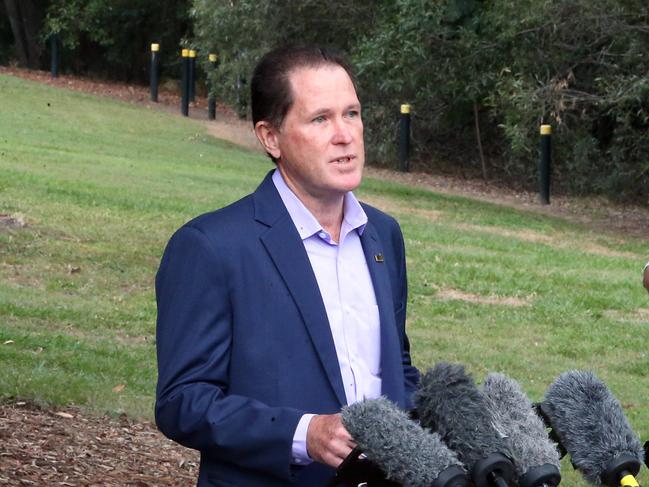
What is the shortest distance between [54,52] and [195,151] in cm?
1268

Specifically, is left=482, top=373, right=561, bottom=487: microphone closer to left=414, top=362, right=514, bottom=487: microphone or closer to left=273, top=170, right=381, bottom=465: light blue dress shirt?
left=414, top=362, right=514, bottom=487: microphone

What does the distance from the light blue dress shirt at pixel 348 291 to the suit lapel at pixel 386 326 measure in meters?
0.01

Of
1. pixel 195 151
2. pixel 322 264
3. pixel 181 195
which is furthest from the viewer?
pixel 195 151

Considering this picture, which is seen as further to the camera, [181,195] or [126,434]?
[181,195]

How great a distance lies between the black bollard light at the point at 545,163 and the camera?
68.9ft

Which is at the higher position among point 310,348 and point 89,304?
point 310,348

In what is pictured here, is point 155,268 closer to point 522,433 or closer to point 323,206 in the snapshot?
point 323,206

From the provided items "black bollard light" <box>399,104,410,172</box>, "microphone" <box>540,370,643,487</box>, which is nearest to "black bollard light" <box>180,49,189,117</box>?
"black bollard light" <box>399,104,410,172</box>

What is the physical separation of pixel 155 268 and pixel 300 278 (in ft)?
30.7

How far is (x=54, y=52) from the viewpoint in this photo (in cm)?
3606

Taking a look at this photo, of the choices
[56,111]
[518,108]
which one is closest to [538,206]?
[518,108]

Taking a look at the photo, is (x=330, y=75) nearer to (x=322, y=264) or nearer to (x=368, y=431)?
(x=322, y=264)

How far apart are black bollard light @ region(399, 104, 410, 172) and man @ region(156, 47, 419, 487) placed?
21.0 meters

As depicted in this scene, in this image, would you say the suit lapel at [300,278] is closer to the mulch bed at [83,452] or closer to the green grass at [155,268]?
the mulch bed at [83,452]
